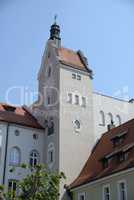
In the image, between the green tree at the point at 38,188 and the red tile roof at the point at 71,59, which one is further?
the red tile roof at the point at 71,59

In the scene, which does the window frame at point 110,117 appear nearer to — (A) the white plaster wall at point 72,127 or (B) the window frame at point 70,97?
(A) the white plaster wall at point 72,127

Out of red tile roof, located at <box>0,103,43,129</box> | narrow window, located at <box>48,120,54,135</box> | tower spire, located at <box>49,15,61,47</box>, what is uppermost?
tower spire, located at <box>49,15,61,47</box>

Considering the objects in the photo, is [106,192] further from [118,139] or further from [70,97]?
[70,97]

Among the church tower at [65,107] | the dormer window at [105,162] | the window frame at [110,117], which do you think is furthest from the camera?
the window frame at [110,117]

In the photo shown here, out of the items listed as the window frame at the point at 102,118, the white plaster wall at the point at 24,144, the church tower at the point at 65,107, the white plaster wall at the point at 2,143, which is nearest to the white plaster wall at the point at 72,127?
the church tower at the point at 65,107

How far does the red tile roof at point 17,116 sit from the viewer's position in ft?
136

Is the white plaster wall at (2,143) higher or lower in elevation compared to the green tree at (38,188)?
higher

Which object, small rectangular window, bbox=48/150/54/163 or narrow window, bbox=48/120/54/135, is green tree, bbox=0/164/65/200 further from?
narrow window, bbox=48/120/54/135

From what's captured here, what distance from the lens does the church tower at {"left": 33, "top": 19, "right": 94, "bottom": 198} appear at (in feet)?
129

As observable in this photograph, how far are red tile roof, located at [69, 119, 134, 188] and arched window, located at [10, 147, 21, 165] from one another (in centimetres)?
652

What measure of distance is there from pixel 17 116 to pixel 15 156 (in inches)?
215

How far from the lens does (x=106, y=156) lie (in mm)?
35500

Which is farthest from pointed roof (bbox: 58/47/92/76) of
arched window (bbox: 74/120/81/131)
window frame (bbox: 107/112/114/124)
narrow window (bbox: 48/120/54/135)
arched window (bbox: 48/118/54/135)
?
narrow window (bbox: 48/120/54/135)

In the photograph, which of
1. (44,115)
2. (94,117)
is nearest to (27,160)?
(44,115)
